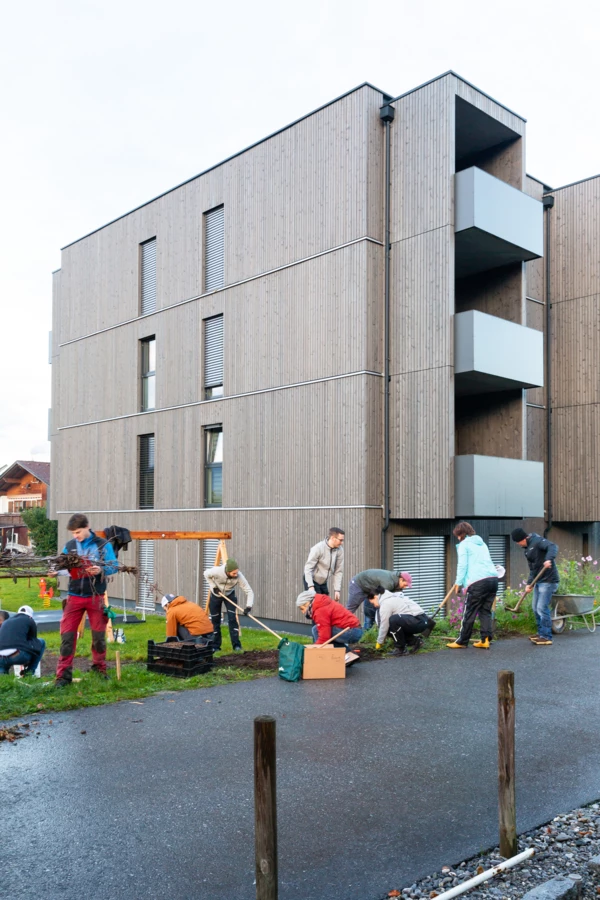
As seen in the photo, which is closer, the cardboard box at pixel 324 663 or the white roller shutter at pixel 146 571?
the cardboard box at pixel 324 663

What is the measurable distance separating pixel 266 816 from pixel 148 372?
2194 cm

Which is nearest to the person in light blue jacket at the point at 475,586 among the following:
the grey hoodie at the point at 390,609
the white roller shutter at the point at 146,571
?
the grey hoodie at the point at 390,609

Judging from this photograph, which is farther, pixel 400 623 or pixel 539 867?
pixel 400 623

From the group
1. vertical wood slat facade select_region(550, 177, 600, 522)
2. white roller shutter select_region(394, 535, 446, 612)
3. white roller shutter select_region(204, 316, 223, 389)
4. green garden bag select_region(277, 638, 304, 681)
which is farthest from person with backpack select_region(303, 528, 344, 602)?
vertical wood slat facade select_region(550, 177, 600, 522)

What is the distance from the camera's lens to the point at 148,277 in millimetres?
25172

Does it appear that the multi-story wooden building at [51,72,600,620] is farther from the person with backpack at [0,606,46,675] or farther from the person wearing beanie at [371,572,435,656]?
the person with backpack at [0,606,46,675]

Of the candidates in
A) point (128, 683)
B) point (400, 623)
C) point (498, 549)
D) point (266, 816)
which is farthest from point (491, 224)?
point (266, 816)

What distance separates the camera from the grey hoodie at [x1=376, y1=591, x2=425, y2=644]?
11.9m

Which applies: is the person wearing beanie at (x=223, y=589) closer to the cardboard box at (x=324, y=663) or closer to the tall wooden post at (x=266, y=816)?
the cardboard box at (x=324, y=663)

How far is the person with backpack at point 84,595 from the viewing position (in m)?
9.56

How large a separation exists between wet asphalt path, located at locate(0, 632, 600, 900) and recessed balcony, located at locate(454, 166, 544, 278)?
10.9 meters

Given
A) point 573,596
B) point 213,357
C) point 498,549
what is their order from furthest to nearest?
point 213,357 → point 498,549 → point 573,596

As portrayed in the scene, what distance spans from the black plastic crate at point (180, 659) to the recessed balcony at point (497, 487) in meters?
8.20

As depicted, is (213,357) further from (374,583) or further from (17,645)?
(17,645)
